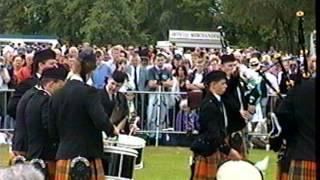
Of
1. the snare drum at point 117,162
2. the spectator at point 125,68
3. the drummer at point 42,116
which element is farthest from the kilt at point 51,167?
the spectator at point 125,68

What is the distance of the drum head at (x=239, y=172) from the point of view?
5.85 m

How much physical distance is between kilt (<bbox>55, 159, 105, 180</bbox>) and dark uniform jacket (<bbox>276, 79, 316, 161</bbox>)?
1.35 meters

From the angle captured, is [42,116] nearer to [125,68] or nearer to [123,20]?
[125,68]

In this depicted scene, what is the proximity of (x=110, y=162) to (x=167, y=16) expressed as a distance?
4259 centimetres

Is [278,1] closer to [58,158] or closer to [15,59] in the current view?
[15,59]

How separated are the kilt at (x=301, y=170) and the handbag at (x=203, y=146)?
3.37 ft

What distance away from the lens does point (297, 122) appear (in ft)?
18.5

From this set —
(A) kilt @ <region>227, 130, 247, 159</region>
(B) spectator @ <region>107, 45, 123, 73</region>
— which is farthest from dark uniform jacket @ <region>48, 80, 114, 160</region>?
(B) spectator @ <region>107, 45, 123, 73</region>

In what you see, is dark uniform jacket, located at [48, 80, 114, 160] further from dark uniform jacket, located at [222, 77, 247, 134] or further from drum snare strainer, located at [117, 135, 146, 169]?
dark uniform jacket, located at [222, 77, 247, 134]

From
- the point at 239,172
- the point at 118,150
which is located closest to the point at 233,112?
the point at 118,150

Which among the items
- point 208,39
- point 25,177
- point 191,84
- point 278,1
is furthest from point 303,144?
point 208,39

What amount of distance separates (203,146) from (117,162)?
0.81m

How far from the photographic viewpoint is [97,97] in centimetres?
614

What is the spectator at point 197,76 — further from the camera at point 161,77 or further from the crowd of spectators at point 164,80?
the camera at point 161,77
